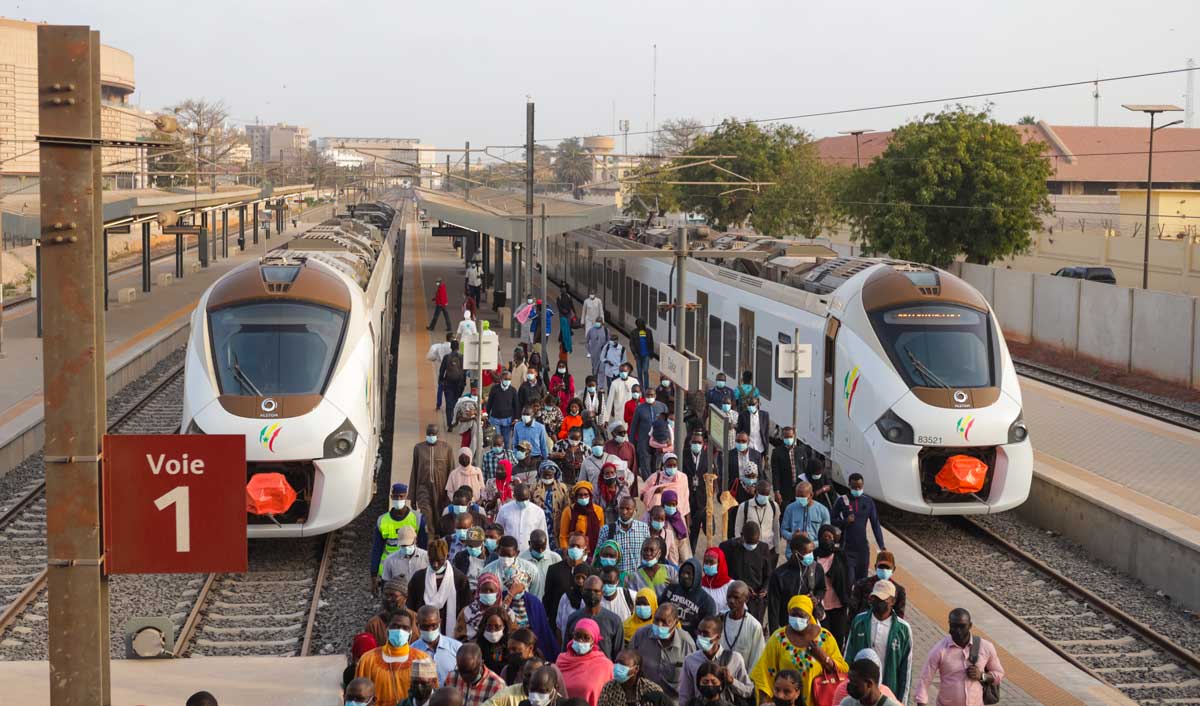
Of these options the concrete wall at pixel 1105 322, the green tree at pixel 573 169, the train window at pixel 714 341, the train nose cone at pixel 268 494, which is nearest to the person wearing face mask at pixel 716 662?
the train nose cone at pixel 268 494

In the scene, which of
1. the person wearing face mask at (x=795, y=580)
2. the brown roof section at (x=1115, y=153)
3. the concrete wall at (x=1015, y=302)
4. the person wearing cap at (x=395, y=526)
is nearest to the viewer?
the person wearing face mask at (x=795, y=580)

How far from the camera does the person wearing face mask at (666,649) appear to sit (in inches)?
329

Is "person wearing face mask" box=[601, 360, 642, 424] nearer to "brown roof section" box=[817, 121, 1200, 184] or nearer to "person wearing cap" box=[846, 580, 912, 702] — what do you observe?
"person wearing cap" box=[846, 580, 912, 702]

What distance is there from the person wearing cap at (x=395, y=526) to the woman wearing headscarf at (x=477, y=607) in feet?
3.90

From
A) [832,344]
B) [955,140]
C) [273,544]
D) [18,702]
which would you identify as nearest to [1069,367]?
[955,140]

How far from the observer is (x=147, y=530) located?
19.2 feet

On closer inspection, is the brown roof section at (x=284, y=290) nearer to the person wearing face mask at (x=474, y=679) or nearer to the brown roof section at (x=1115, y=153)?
the person wearing face mask at (x=474, y=679)

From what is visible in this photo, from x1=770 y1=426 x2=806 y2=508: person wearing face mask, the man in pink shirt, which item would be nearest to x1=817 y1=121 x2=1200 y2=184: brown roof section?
x1=770 y1=426 x2=806 y2=508: person wearing face mask

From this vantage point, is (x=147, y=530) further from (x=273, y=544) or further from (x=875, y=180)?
(x=875, y=180)

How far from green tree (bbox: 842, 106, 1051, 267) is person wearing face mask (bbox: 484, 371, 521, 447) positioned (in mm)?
22912

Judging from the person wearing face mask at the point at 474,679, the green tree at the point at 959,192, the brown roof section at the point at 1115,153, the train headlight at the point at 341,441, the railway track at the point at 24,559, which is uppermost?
the brown roof section at the point at 1115,153

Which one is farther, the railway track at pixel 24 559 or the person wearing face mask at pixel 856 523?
the railway track at pixel 24 559

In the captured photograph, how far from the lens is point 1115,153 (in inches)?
2719

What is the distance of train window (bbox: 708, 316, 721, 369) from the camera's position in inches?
896
